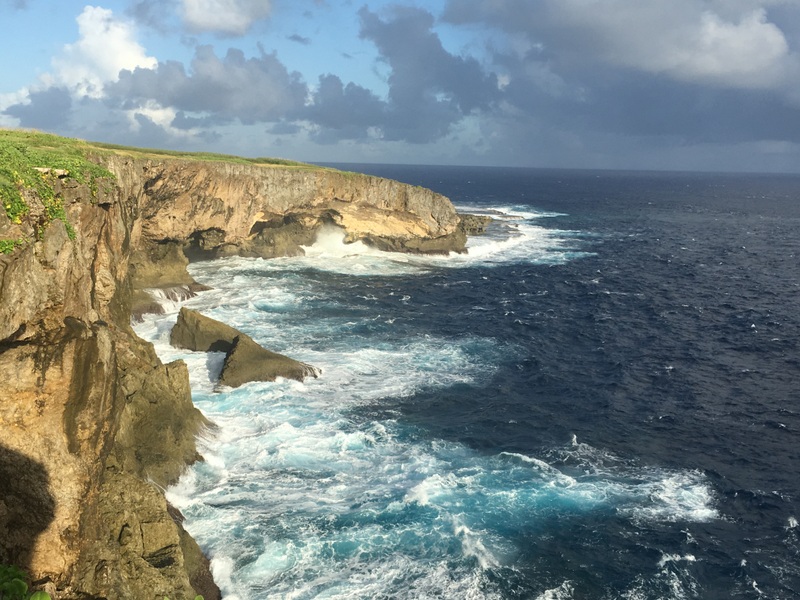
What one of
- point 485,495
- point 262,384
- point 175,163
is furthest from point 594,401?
point 175,163

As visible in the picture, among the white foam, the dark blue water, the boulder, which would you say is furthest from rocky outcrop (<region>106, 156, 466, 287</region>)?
the white foam

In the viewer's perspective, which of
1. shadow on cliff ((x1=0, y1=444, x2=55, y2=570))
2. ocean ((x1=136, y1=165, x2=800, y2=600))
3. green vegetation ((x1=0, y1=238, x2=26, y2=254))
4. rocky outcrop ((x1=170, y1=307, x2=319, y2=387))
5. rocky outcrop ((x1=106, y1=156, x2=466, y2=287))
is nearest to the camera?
shadow on cliff ((x1=0, y1=444, x2=55, y2=570))

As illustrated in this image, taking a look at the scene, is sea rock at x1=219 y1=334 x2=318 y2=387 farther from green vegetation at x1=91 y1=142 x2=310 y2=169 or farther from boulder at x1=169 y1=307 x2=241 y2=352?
green vegetation at x1=91 y1=142 x2=310 y2=169

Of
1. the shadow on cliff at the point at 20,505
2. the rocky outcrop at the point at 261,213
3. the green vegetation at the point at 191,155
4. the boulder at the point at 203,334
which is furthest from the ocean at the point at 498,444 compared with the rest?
the green vegetation at the point at 191,155

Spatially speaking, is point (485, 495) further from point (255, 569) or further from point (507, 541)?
point (255, 569)

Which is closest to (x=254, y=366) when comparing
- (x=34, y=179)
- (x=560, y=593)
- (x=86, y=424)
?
(x=34, y=179)

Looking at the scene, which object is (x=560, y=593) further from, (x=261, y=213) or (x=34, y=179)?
(x=261, y=213)

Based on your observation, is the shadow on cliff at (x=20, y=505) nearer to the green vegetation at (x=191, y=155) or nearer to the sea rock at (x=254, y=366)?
the sea rock at (x=254, y=366)
